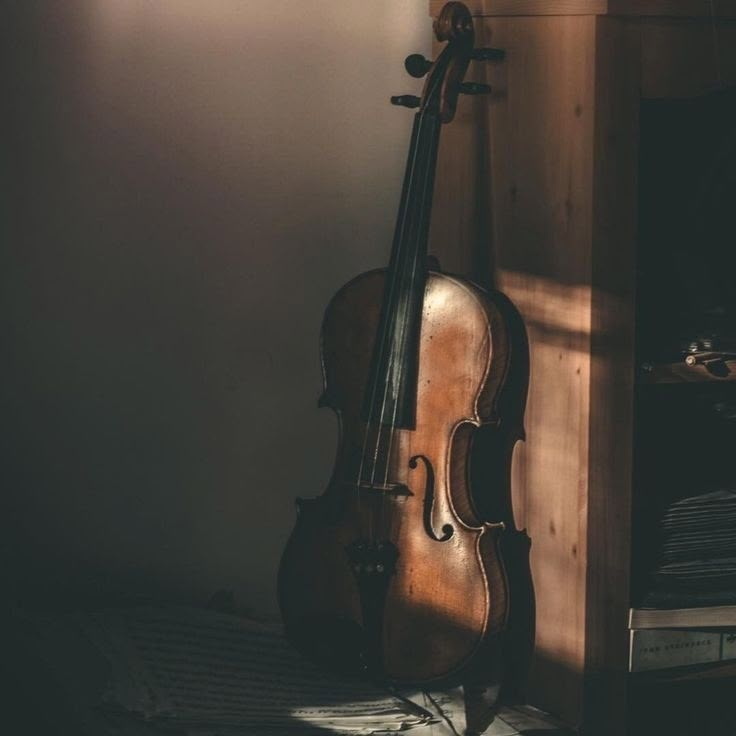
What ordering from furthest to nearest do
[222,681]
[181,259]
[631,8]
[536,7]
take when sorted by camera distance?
[181,259], [222,681], [536,7], [631,8]

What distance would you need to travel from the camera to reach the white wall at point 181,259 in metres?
2.36

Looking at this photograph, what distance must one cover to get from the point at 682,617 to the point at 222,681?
2.47 ft

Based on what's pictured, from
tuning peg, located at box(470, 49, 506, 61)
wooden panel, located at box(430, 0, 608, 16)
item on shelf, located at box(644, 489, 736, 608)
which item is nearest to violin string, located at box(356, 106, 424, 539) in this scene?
tuning peg, located at box(470, 49, 506, 61)

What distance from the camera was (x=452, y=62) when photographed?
203cm

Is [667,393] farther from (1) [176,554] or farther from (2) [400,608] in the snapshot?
(1) [176,554]

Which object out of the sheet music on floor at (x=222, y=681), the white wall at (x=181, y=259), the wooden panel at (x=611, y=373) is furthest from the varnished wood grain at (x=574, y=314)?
the white wall at (x=181, y=259)

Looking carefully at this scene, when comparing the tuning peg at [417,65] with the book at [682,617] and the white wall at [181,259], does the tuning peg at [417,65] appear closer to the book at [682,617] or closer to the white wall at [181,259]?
the white wall at [181,259]

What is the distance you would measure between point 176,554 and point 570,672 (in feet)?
2.75

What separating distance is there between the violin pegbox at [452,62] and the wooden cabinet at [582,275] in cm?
9

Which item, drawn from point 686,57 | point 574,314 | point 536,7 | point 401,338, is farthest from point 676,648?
point 536,7

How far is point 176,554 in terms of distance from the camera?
2.50m

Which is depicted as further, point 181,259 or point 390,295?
point 181,259

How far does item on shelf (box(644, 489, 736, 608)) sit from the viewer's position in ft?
6.68

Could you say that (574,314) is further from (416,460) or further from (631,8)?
(631,8)
